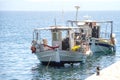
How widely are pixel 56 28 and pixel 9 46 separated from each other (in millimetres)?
25329

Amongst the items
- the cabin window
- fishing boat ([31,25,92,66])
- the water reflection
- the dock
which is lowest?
the water reflection

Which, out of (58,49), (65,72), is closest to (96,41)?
(58,49)

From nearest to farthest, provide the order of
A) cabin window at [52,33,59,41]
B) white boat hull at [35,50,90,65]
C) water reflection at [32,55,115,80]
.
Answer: water reflection at [32,55,115,80]
white boat hull at [35,50,90,65]
cabin window at [52,33,59,41]

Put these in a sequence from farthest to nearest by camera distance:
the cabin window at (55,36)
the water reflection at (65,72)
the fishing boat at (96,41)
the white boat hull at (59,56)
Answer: the fishing boat at (96,41) → the cabin window at (55,36) → the white boat hull at (59,56) → the water reflection at (65,72)

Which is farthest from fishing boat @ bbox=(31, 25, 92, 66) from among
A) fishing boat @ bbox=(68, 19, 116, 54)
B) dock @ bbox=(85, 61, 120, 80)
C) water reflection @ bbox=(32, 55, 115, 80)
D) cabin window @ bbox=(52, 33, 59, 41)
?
fishing boat @ bbox=(68, 19, 116, 54)

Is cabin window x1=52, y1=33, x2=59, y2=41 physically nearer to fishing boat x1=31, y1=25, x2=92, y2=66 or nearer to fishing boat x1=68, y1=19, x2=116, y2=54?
fishing boat x1=31, y1=25, x2=92, y2=66

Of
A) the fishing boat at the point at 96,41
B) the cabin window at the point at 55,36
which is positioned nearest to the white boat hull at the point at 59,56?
the cabin window at the point at 55,36

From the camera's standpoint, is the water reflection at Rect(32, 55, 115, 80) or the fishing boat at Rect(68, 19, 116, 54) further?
the fishing boat at Rect(68, 19, 116, 54)

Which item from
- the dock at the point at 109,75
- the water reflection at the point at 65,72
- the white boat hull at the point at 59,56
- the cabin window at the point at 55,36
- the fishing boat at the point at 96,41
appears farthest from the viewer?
the fishing boat at the point at 96,41

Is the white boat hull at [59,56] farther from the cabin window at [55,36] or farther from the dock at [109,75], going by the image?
the dock at [109,75]

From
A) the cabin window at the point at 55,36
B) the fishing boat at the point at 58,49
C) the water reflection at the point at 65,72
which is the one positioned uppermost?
the cabin window at the point at 55,36

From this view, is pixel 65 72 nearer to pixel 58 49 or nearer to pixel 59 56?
pixel 59 56

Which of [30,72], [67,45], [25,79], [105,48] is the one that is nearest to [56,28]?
[67,45]

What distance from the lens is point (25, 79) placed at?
41.7 metres
